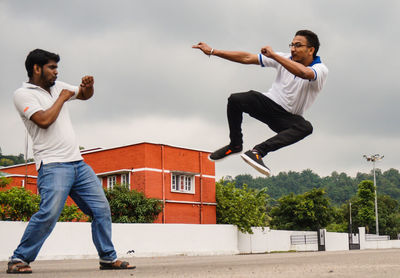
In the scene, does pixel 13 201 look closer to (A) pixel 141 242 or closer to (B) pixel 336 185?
(A) pixel 141 242

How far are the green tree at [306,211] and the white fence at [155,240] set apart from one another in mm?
11460

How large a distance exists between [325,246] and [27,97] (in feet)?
138

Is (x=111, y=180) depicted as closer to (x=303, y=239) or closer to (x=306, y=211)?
(x=303, y=239)

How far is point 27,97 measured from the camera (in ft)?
17.0

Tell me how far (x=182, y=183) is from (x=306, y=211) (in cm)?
2177

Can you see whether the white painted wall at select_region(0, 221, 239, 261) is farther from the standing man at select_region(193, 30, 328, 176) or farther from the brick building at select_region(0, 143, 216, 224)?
the standing man at select_region(193, 30, 328, 176)

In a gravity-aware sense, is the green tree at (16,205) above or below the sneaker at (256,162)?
below

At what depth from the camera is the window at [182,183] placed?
32.7 meters

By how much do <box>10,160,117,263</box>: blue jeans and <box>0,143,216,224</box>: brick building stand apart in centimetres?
2547

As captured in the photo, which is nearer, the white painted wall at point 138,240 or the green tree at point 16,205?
the white painted wall at point 138,240

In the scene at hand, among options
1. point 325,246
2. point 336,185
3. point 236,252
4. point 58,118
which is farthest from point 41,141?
point 336,185

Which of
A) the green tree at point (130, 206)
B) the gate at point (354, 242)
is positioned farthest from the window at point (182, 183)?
the gate at point (354, 242)

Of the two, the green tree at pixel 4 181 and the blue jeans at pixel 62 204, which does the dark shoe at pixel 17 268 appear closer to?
the blue jeans at pixel 62 204

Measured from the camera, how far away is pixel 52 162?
516 centimetres
